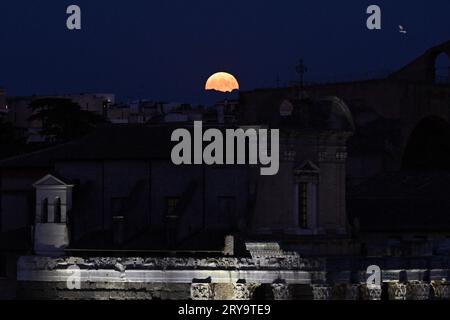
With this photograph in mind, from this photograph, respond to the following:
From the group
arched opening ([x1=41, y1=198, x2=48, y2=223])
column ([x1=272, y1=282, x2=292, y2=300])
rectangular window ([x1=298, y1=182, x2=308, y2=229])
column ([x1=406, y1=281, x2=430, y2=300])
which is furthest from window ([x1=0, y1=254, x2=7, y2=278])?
column ([x1=406, y1=281, x2=430, y2=300])

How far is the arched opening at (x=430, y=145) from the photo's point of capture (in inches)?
3844

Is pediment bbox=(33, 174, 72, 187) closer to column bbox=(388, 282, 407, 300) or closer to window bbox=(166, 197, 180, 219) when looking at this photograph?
window bbox=(166, 197, 180, 219)

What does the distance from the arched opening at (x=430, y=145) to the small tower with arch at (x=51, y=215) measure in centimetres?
2806

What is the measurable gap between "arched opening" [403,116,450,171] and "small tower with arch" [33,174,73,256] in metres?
28.1

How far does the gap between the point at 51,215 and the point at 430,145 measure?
1250 inches

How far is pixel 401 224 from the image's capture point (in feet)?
260

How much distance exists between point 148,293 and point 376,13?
13331 millimetres

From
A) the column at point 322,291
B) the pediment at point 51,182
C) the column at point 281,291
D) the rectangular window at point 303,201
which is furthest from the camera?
the pediment at point 51,182

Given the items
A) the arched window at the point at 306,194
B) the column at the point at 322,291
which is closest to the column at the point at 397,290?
the column at the point at 322,291

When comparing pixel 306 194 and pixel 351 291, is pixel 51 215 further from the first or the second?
pixel 351 291

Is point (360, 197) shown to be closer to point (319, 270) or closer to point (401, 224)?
point (401, 224)

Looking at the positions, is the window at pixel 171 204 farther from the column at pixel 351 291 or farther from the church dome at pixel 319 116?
the column at pixel 351 291

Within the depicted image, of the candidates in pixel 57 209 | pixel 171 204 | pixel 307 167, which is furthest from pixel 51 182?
pixel 307 167
